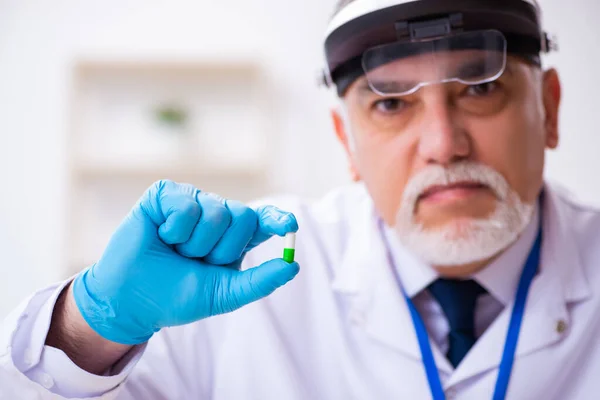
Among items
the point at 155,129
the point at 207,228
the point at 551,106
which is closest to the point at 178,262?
the point at 207,228

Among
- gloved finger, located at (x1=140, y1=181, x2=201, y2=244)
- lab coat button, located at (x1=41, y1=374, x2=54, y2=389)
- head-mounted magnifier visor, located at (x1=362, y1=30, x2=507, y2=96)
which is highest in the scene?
head-mounted magnifier visor, located at (x1=362, y1=30, x2=507, y2=96)

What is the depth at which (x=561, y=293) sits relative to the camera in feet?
3.61

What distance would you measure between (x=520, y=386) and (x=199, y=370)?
63 cm

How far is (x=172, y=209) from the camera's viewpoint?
2.46 ft

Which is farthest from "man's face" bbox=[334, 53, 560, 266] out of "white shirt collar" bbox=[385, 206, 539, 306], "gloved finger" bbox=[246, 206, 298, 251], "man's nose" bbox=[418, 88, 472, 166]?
"gloved finger" bbox=[246, 206, 298, 251]

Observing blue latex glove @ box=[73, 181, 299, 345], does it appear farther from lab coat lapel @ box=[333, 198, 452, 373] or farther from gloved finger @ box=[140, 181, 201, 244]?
lab coat lapel @ box=[333, 198, 452, 373]

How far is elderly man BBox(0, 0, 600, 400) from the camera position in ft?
3.28

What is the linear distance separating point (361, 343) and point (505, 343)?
0.28m

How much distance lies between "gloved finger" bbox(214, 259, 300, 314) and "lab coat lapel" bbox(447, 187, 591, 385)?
49 centimetres

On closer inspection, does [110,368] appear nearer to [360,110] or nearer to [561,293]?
[360,110]

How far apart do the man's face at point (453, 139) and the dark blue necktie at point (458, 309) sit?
16cm

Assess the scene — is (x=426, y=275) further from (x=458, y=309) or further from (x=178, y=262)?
(x=178, y=262)

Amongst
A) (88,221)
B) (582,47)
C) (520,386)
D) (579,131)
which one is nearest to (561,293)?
(520,386)

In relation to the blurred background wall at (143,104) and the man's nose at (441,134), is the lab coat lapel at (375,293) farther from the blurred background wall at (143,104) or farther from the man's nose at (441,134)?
the blurred background wall at (143,104)
